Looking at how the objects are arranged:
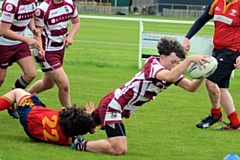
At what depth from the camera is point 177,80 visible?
7.82 m

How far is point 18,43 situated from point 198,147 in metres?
3.16

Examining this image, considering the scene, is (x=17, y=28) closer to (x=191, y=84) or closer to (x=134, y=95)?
(x=134, y=95)

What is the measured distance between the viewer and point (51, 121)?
7.88m

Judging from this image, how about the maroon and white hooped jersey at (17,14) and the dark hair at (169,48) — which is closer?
the dark hair at (169,48)

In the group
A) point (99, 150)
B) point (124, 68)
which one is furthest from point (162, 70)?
point (124, 68)

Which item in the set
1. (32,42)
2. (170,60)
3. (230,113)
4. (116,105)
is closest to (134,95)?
(116,105)

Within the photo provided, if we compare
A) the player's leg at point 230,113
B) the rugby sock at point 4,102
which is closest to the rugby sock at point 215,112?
the player's leg at point 230,113

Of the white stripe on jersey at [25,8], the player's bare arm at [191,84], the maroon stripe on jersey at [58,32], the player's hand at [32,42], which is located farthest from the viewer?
the maroon stripe on jersey at [58,32]

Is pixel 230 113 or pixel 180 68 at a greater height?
pixel 180 68

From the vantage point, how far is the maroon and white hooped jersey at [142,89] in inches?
296

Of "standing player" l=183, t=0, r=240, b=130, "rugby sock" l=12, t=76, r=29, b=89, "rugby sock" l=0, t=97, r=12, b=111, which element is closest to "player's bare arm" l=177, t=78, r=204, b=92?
"standing player" l=183, t=0, r=240, b=130

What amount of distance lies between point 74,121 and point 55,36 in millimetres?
2395

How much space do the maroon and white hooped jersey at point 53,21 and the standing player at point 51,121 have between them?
161cm

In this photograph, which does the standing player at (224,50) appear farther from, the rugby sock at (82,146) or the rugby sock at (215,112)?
the rugby sock at (82,146)
